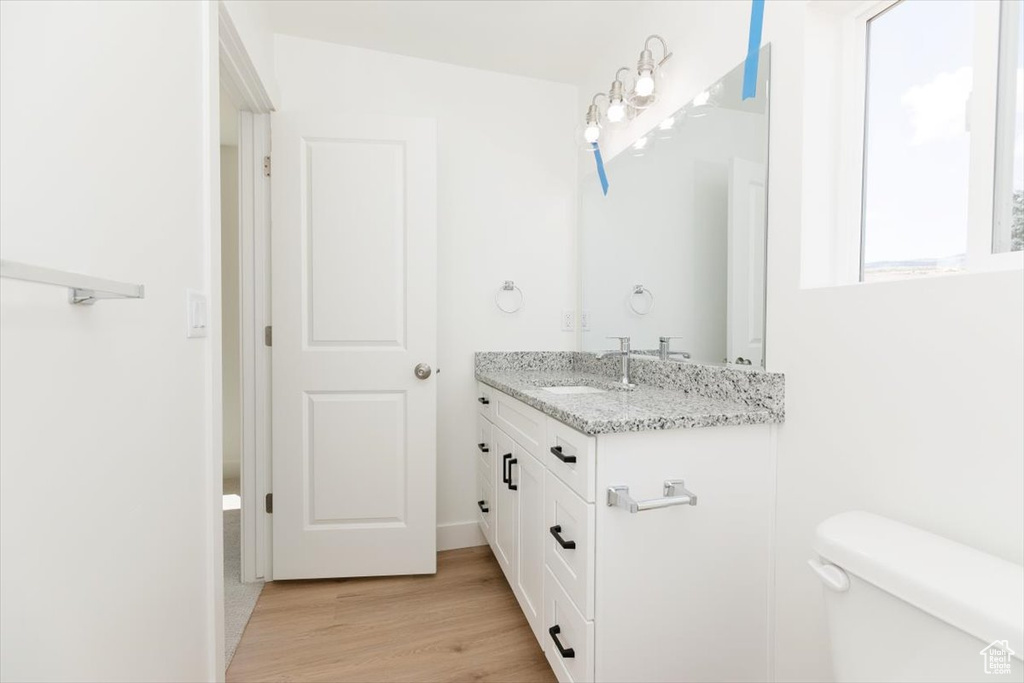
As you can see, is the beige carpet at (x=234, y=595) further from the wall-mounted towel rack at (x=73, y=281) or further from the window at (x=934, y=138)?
the window at (x=934, y=138)

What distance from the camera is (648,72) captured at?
5.61 ft

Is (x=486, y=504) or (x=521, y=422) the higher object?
(x=521, y=422)

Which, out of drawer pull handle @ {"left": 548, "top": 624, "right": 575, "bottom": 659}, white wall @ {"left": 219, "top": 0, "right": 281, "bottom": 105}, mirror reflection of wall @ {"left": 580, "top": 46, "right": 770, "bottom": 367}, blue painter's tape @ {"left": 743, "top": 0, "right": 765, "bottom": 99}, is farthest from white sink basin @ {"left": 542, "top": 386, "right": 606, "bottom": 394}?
white wall @ {"left": 219, "top": 0, "right": 281, "bottom": 105}

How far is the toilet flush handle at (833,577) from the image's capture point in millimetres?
854

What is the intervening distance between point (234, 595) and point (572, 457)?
1644 millimetres

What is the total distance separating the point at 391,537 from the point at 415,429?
1.56 feet

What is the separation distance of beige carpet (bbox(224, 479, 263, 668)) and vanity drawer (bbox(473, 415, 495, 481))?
1.03 m

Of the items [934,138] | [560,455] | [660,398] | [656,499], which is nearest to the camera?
[934,138]

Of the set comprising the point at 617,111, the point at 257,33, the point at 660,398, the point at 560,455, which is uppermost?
the point at 257,33

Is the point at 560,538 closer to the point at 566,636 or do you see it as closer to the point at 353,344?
the point at 566,636

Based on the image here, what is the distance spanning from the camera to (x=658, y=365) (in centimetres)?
175

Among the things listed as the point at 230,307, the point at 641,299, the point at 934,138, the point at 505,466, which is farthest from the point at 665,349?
the point at 230,307

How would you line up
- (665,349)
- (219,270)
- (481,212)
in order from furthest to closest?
1. (481,212)
2. (665,349)
3. (219,270)

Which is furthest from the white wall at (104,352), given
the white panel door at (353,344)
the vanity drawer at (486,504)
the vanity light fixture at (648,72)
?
the vanity light fixture at (648,72)
